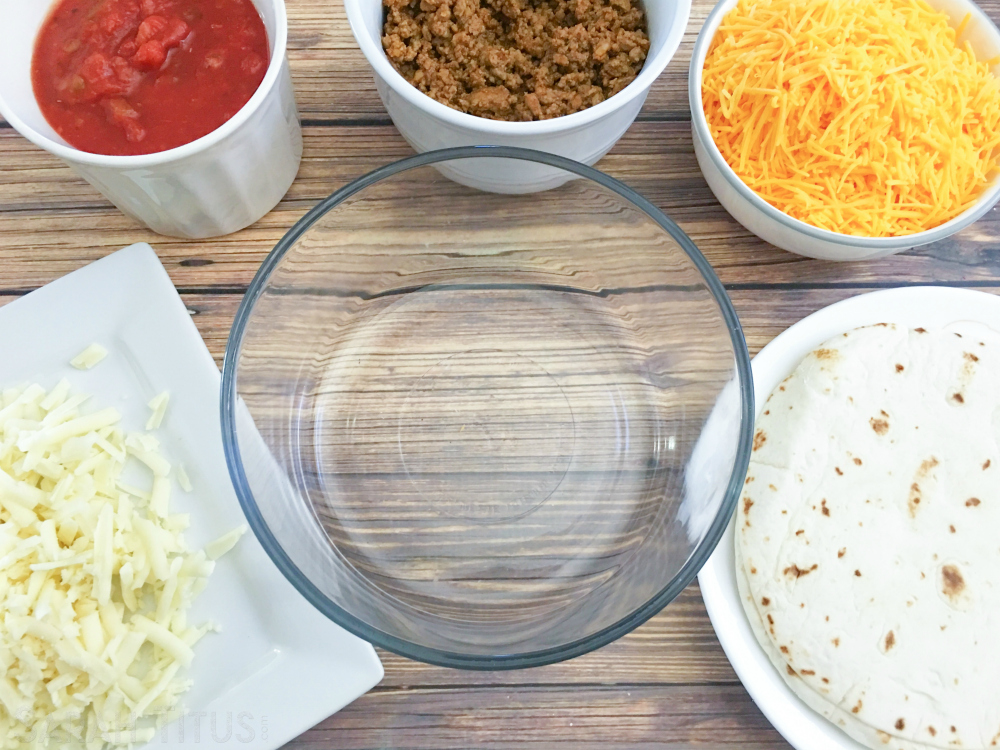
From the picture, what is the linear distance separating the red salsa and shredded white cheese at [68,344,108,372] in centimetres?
32

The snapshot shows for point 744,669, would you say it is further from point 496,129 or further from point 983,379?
point 496,129

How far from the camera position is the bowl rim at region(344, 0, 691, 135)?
97 cm

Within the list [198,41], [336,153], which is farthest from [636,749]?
[198,41]

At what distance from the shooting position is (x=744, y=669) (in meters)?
1.09

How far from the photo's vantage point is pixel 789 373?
3.97ft

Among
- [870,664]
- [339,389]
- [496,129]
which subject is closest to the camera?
[496,129]

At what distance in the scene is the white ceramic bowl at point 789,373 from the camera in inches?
42.8

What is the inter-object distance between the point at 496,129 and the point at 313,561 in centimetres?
65

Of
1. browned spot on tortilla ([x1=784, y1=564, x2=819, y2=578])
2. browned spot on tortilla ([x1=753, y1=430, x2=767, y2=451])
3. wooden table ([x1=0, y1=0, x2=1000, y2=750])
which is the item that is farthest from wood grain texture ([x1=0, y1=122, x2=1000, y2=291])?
browned spot on tortilla ([x1=784, y1=564, x2=819, y2=578])

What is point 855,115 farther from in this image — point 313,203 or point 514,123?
point 313,203

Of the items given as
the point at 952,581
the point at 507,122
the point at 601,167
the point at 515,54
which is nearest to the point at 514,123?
the point at 507,122

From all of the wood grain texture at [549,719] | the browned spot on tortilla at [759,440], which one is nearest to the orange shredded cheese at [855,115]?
the browned spot on tortilla at [759,440]

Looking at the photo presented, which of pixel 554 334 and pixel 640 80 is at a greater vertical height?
pixel 640 80

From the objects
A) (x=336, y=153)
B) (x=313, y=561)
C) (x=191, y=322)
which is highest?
(x=336, y=153)
